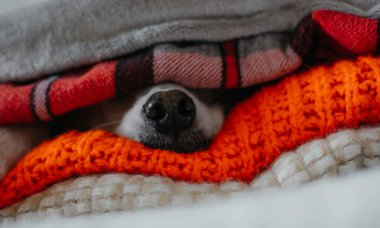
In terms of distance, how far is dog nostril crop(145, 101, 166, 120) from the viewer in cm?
71

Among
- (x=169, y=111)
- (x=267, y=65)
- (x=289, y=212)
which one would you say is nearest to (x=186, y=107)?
(x=169, y=111)

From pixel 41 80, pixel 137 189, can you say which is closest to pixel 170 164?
pixel 137 189

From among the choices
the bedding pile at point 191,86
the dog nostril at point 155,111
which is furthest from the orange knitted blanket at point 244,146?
the dog nostril at point 155,111

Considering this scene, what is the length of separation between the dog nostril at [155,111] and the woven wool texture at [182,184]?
0.56 ft

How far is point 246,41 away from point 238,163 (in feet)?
0.81

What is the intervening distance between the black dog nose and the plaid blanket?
0.10ft

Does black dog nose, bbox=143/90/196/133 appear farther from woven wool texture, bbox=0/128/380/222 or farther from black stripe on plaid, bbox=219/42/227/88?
woven wool texture, bbox=0/128/380/222

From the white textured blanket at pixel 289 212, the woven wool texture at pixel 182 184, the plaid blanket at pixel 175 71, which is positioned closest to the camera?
the white textured blanket at pixel 289 212

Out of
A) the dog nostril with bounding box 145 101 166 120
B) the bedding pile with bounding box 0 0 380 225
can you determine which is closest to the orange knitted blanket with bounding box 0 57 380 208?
the bedding pile with bounding box 0 0 380 225

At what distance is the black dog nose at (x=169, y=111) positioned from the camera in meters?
0.71

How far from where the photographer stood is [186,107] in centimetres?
73

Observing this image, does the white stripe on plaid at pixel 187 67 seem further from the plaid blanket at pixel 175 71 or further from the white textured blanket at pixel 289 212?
the white textured blanket at pixel 289 212

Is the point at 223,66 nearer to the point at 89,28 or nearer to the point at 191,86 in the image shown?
the point at 191,86

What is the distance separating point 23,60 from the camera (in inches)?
29.7
